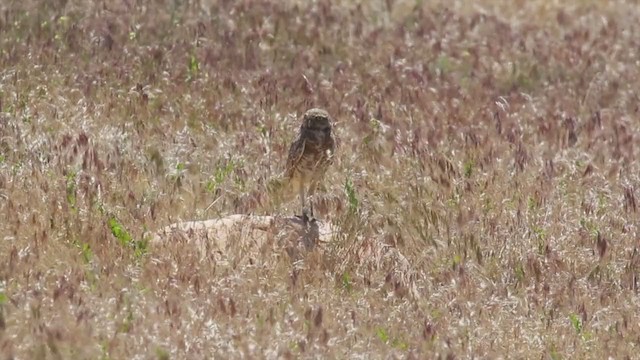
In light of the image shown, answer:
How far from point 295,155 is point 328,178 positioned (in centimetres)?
146

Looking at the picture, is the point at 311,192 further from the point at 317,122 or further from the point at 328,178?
the point at 328,178

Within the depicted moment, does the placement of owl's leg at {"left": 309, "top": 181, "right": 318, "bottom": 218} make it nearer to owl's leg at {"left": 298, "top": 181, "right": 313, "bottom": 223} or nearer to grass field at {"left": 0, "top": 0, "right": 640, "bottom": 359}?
owl's leg at {"left": 298, "top": 181, "right": 313, "bottom": 223}

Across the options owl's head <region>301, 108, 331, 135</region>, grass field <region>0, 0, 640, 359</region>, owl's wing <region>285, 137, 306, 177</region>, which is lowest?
grass field <region>0, 0, 640, 359</region>

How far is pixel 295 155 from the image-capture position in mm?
9703

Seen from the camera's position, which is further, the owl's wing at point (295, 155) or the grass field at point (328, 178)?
the owl's wing at point (295, 155)

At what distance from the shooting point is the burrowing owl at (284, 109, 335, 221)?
377 inches

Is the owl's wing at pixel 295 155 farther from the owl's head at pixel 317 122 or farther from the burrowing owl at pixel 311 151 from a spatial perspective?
the owl's head at pixel 317 122

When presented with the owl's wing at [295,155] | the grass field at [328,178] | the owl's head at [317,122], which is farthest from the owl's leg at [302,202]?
the owl's head at [317,122]

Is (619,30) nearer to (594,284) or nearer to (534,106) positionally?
(534,106)

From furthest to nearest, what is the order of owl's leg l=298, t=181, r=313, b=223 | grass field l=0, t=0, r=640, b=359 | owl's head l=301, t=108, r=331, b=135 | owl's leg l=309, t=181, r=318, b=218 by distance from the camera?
owl's leg l=309, t=181, r=318, b=218, owl's leg l=298, t=181, r=313, b=223, owl's head l=301, t=108, r=331, b=135, grass field l=0, t=0, r=640, b=359

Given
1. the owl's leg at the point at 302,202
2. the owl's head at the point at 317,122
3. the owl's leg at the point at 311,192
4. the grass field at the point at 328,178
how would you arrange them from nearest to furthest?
1. the grass field at the point at 328,178
2. the owl's head at the point at 317,122
3. the owl's leg at the point at 302,202
4. the owl's leg at the point at 311,192

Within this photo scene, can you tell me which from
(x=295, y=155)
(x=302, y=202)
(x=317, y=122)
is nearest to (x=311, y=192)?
(x=302, y=202)

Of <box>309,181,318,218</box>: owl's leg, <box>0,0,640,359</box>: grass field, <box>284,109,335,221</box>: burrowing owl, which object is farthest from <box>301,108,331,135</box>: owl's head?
<box>0,0,640,359</box>: grass field

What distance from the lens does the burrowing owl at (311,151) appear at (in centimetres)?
957
